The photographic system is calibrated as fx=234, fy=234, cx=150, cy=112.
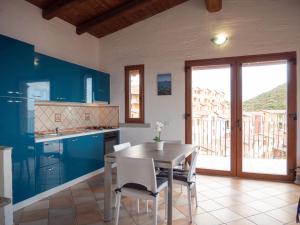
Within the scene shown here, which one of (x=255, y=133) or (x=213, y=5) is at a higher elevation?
(x=213, y=5)

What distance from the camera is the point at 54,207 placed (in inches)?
114

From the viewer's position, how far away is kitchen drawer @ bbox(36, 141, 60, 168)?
303 centimetres

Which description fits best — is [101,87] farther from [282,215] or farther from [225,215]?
[282,215]

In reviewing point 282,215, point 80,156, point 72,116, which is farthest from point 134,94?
point 282,215

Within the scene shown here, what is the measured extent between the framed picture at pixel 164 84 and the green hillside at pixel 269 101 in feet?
4.58

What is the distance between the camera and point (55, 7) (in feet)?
11.5

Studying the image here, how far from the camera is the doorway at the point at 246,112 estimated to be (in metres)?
3.88

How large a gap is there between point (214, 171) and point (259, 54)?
219 centimetres

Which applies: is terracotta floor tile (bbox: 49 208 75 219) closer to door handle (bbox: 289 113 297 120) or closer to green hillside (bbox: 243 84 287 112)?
green hillside (bbox: 243 84 287 112)

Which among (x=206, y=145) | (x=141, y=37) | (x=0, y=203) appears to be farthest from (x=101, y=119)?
(x=0, y=203)

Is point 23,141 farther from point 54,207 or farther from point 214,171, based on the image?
point 214,171

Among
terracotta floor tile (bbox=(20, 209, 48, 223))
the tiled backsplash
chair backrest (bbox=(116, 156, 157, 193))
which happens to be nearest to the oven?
the tiled backsplash

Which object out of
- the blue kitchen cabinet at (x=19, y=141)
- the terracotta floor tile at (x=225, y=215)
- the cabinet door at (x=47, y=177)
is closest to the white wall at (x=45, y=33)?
the blue kitchen cabinet at (x=19, y=141)

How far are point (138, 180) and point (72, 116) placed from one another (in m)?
2.58
